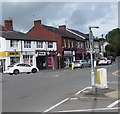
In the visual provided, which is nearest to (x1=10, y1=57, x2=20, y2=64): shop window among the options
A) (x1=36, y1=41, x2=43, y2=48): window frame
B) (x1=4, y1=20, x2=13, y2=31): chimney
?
(x1=36, y1=41, x2=43, y2=48): window frame

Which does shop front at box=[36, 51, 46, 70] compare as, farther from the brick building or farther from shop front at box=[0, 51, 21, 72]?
shop front at box=[0, 51, 21, 72]

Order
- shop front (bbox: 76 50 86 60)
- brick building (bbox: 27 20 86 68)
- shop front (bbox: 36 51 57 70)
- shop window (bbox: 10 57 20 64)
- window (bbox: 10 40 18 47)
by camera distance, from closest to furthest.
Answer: shop window (bbox: 10 57 20 64), window (bbox: 10 40 18 47), shop front (bbox: 36 51 57 70), brick building (bbox: 27 20 86 68), shop front (bbox: 76 50 86 60)

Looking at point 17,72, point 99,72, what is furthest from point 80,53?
point 99,72

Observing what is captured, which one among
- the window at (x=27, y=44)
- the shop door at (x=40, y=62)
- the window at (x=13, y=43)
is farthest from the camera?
the shop door at (x=40, y=62)

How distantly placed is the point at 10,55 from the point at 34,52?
5.35 m

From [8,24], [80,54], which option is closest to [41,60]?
[8,24]

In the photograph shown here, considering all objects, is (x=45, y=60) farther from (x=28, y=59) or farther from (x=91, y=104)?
(x=91, y=104)

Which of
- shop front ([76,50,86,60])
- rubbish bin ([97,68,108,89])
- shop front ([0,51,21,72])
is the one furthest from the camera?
shop front ([76,50,86,60])

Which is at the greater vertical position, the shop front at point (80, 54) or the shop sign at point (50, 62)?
the shop front at point (80, 54)

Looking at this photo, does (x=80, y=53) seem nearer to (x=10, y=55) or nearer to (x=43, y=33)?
(x=43, y=33)

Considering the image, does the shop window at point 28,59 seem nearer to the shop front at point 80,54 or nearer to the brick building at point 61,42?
the brick building at point 61,42

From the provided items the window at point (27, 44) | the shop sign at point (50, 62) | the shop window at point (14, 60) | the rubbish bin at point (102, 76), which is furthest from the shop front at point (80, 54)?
the rubbish bin at point (102, 76)

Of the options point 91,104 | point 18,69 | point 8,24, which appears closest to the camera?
point 91,104

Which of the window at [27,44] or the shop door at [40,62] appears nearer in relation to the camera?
the window at [27,44]
